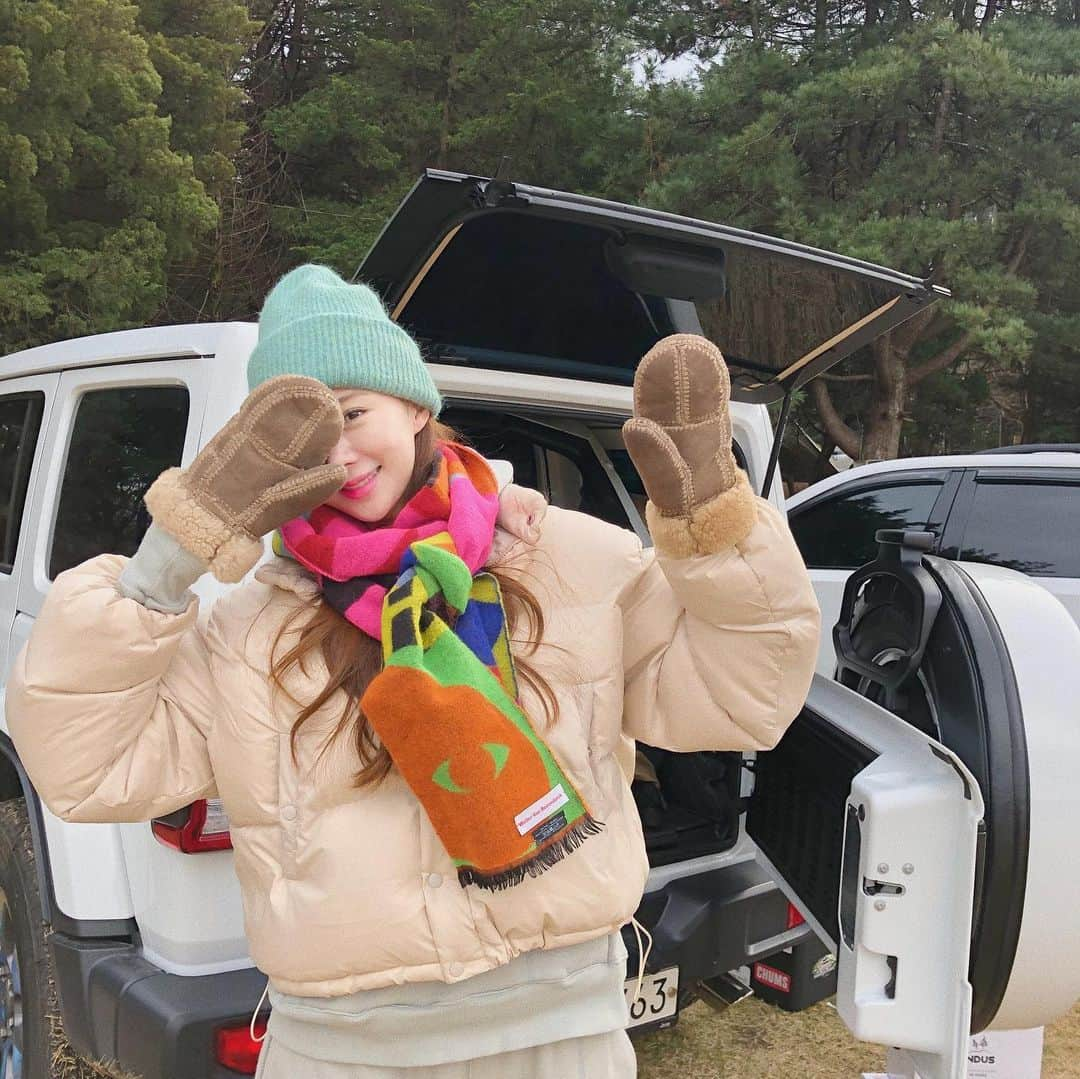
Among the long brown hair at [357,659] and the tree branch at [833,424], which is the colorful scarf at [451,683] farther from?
the tree branch at [833,424]

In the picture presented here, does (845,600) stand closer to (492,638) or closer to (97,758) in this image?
(492,638)

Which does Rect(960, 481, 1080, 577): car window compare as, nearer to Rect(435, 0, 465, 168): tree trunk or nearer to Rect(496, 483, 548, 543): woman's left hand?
Rect(496, 483, 548, 543): woman's left hand

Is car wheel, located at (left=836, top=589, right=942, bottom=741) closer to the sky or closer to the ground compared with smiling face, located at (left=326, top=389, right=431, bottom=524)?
closer to the ground

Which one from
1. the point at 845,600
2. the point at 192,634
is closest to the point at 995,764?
the point at 845,600

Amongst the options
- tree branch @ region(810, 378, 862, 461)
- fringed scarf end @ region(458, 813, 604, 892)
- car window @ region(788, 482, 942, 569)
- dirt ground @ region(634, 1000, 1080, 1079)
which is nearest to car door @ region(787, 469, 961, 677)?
car window @ region(788, 482, 942, 569)

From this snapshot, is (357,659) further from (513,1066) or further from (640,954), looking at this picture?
(640,954)

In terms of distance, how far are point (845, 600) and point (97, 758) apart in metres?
1.56

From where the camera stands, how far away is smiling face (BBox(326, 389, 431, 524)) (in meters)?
1.38

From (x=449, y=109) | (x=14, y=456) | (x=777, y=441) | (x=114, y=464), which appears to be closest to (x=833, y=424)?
(x=449, y=109)

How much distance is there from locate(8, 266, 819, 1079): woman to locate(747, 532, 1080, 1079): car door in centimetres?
47

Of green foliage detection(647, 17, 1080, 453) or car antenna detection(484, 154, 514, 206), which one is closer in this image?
car antenna detection(484, 154, 514, 206)

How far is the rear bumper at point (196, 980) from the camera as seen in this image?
1664 mm

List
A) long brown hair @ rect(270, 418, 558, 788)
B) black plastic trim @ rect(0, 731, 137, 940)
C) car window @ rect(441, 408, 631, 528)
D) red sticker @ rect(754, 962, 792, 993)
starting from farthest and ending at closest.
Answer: car window @ rect(441, 408, 631, 528)
red sticker @ rect(754, 962, 792, 993)
black plastic trim @ rect(0, 731, 137, 940)
long brown hair @ rect(270, 418, 558, 788)

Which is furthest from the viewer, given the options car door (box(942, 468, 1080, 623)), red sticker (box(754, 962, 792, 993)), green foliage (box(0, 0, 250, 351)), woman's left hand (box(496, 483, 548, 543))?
green foliage (box(0, 0, 250, 351))
